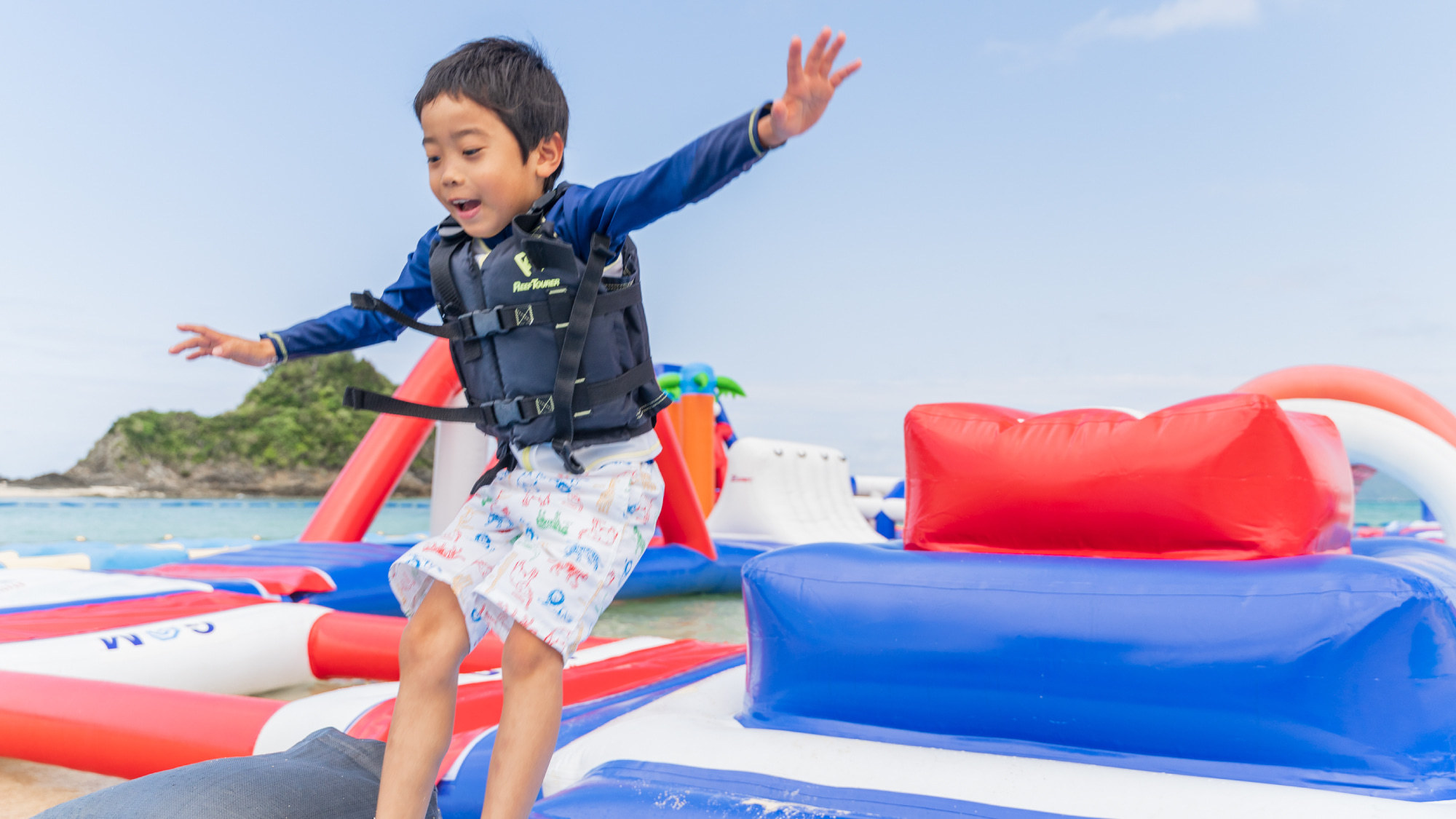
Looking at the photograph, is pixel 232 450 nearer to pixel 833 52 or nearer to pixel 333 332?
pixel 333 332

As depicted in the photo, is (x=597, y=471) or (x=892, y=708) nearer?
(x=597, y=471)

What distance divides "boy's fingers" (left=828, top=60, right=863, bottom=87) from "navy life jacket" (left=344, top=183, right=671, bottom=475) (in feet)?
1.04

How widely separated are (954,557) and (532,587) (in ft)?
2.58

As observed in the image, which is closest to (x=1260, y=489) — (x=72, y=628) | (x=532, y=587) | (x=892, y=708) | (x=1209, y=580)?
(x=1209, y=580)

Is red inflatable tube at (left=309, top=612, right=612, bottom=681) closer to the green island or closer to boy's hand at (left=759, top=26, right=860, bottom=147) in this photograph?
boy's hand at (left=759, top=26, right=860, bottom=147)

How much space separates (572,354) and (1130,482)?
0.95m

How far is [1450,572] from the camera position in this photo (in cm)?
147

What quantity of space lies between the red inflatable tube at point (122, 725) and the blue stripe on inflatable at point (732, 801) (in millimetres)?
800

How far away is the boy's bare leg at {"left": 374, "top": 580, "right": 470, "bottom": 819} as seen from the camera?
1.03 meters

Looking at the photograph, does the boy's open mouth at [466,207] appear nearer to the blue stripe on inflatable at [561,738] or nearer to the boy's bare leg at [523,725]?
the boy's bare leg at [523,725]

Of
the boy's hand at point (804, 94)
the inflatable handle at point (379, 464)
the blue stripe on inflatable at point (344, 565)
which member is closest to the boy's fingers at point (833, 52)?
the boy's hand at point (804, 94)

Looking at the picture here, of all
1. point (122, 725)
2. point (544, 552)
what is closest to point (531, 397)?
point (544, 552)

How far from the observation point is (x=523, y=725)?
1034mm

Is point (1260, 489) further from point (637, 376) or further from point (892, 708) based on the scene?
point (637, 376)
